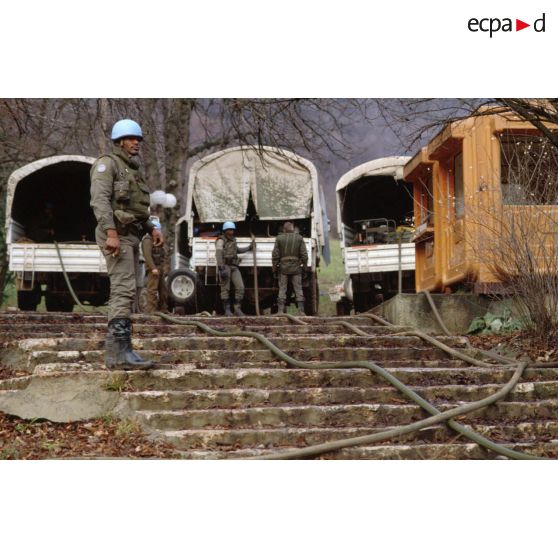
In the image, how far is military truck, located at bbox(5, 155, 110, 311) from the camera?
15781mm

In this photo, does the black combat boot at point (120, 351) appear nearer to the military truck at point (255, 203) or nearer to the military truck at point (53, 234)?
the military truck at point (53, 234)

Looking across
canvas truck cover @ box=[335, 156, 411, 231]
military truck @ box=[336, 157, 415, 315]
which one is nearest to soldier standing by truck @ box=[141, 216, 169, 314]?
military truck @ box=[336, 157, 415, 315]

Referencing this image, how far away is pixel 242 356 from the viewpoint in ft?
26.7

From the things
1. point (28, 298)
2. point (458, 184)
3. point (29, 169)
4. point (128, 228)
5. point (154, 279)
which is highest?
point (29, 169)

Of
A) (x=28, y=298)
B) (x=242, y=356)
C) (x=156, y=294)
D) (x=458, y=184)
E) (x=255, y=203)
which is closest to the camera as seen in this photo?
(x=242, y=356)

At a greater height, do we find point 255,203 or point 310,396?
point 255,203

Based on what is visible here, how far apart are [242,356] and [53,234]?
10039mm

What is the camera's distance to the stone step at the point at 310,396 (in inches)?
265

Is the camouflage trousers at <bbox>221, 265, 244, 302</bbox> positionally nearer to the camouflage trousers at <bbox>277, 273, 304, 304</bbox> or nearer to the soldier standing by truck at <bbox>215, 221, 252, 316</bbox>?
the soldier standing by truck at <bbox>215, 221, 252, 316</bbox>

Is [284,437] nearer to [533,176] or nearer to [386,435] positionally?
[386,435]

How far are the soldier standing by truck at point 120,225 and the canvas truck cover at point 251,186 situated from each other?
9.75m

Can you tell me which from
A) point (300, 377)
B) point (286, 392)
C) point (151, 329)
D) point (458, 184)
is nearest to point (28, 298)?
point (151, 329)

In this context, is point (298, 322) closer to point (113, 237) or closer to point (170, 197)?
point (113, 237)

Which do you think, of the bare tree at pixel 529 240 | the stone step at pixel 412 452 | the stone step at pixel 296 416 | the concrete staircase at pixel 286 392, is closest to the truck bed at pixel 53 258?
the concrete staircase at pixel 286 392
